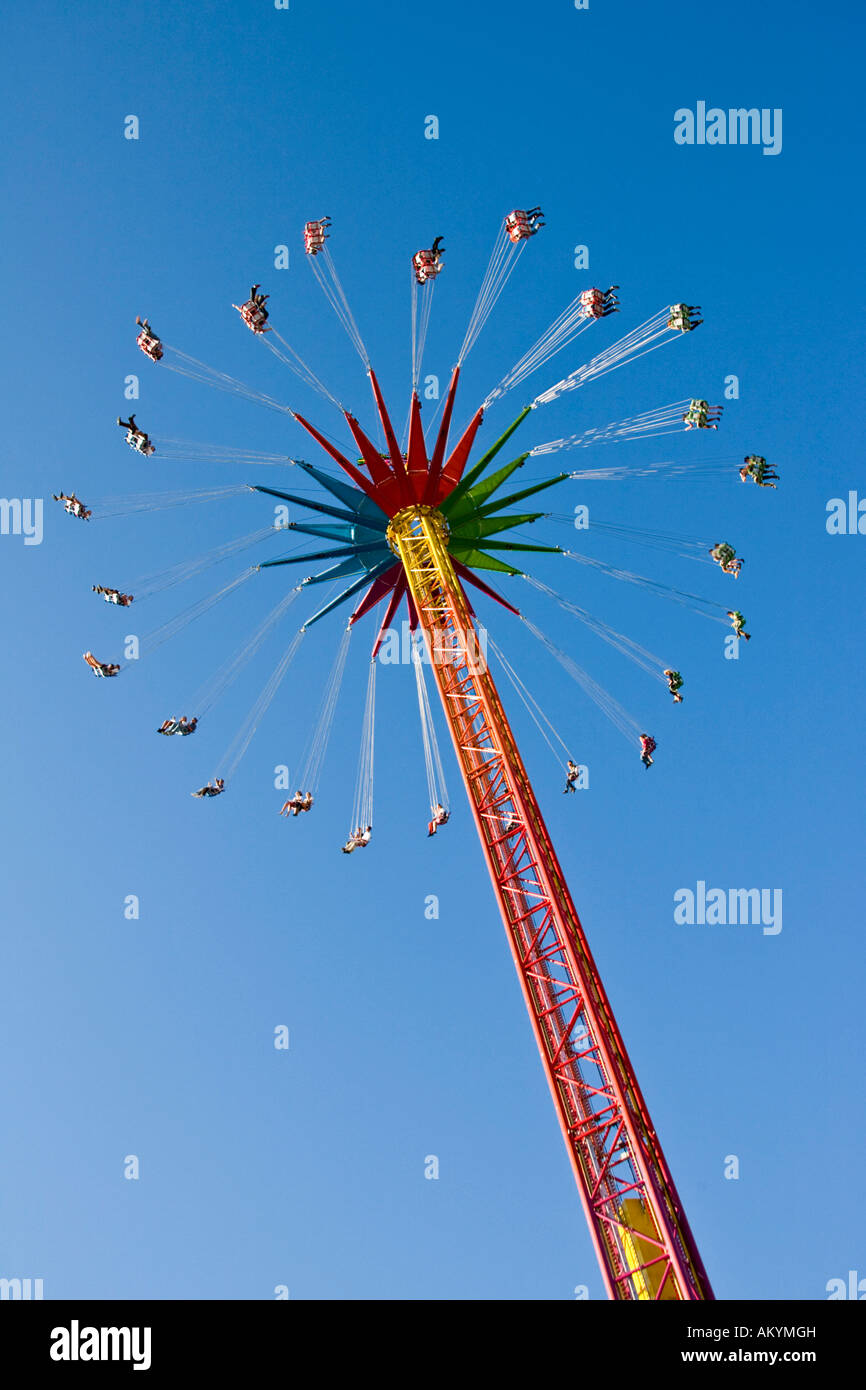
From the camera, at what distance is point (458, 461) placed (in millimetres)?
25094

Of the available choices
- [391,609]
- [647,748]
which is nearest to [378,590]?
[391,609]

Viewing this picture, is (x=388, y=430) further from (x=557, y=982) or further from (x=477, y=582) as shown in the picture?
(x=557, y=982)

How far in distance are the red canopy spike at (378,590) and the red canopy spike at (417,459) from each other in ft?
6.02

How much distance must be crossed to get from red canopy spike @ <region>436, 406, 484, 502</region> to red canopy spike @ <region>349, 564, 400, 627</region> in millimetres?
1992

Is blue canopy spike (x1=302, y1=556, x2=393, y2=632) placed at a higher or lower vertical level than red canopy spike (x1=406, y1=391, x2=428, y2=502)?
lower

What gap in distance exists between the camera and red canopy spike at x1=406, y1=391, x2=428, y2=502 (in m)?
24.5

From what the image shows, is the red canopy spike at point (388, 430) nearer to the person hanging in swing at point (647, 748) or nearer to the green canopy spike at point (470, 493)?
the green canopy spike at point (470, 493)

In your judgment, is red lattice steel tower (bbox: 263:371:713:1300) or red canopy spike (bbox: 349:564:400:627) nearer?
red lattice steel tower (bbox: 263:371:713:1300)

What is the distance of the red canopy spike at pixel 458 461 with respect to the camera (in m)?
24.6

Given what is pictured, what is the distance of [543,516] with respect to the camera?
25031mm

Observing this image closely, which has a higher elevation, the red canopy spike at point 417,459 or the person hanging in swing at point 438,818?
the red canopy spike at point 417,459

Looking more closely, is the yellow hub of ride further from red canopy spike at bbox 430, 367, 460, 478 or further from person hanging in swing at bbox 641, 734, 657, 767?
person hanging in swing at bbox 641, 734, 657, 767

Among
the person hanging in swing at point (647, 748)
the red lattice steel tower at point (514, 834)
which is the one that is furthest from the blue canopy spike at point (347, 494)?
the person hanging in swing at point (647, 748)

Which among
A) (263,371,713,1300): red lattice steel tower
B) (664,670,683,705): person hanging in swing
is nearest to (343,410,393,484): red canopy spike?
(263,371,713,1300): red lattice steel tower
